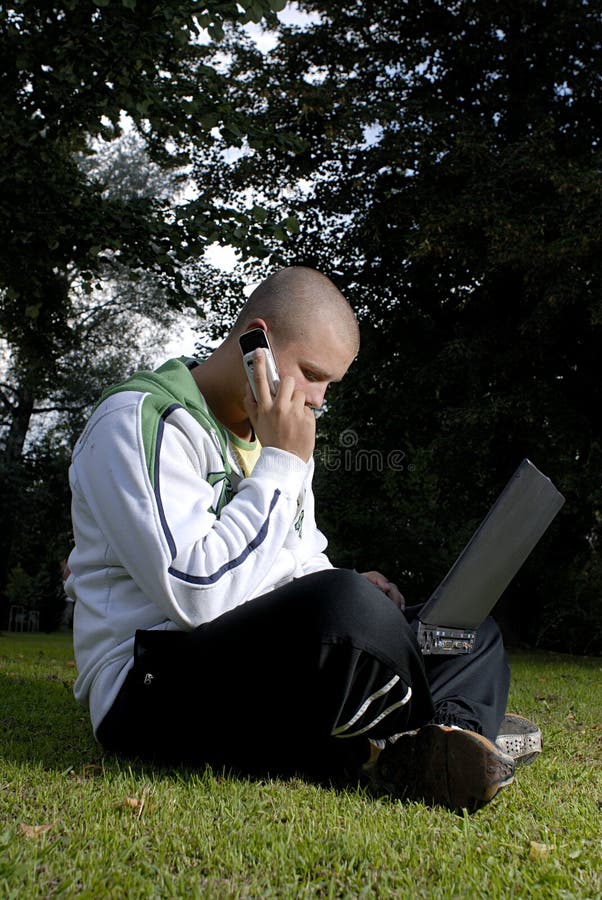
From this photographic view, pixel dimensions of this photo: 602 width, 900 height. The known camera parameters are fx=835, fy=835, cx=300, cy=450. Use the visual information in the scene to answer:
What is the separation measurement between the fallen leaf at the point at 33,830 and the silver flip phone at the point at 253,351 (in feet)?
5.08

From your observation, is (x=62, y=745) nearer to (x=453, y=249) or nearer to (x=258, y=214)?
(x=258, y=214)

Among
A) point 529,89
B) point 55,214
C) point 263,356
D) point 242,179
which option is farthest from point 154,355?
point 263,356

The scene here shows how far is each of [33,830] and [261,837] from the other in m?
0.59

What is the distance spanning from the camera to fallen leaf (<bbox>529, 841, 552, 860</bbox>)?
7.20 ft

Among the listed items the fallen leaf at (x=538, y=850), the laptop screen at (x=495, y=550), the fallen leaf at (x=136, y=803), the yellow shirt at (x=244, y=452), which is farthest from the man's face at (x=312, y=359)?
the fallen leaf at (x=538, y=850)

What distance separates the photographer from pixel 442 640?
3.06 meters

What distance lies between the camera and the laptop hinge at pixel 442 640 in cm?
304

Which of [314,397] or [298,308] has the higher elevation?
[298,308]

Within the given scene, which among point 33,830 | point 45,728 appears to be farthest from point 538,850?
point 45,728

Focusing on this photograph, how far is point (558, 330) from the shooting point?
46.8 feet

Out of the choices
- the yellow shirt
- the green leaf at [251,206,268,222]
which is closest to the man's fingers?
the yellow shirt

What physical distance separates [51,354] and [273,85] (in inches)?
249

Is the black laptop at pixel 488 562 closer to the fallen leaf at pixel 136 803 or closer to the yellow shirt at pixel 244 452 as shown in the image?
the yellow shirt at pixel 244 452

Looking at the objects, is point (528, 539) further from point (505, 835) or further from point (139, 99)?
point (139, 99)
